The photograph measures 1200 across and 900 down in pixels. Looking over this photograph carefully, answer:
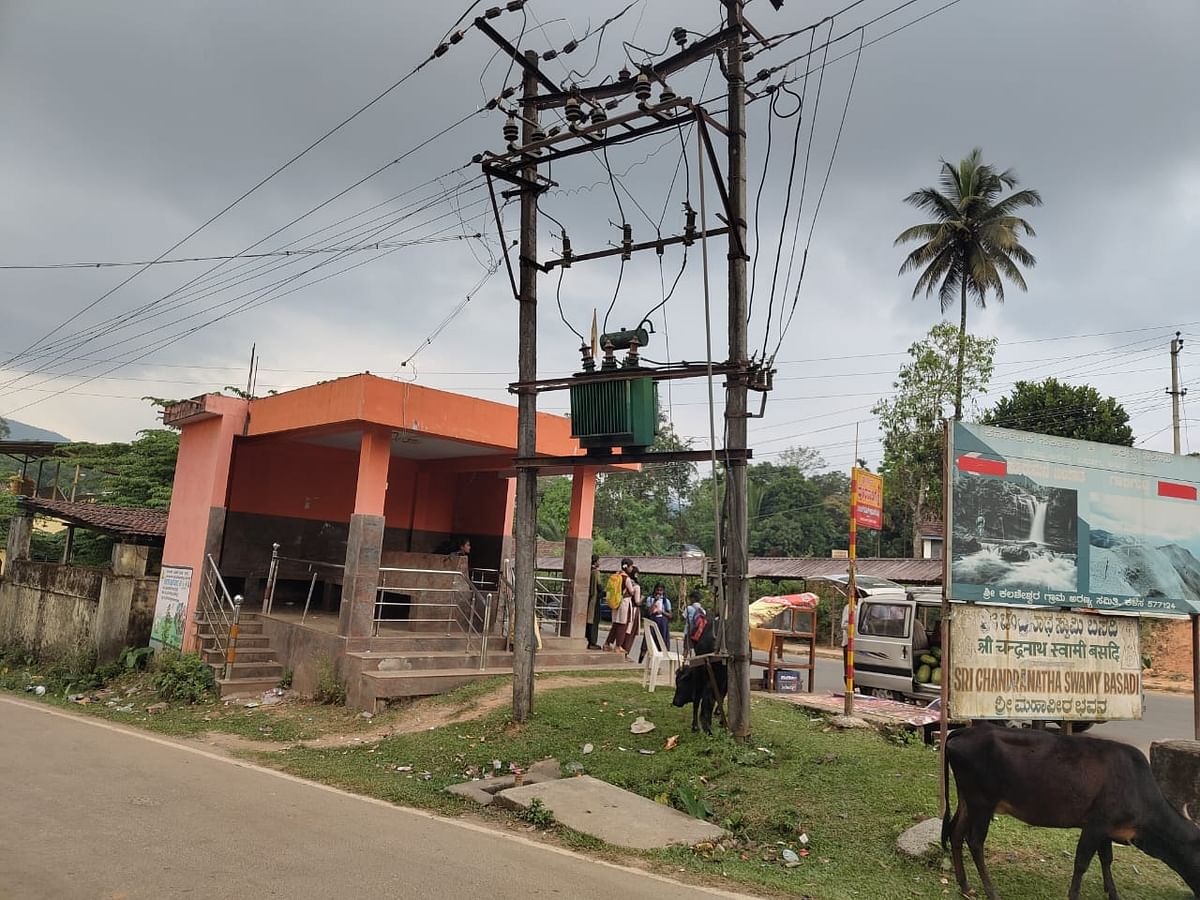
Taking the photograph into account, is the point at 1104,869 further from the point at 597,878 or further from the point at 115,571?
the point at 115,571

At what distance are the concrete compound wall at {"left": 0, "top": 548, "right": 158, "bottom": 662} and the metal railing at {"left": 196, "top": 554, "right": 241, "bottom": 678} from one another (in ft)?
7.52

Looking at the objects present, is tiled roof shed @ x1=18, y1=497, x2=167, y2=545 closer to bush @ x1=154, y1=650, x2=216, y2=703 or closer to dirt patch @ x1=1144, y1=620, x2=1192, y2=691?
bush @ x1=154, y1=650, x2=216, y2=703

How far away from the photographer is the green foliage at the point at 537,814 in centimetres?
702

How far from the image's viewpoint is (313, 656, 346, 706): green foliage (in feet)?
39.3

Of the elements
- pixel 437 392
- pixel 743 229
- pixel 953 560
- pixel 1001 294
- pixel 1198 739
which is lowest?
pixel 1198 739

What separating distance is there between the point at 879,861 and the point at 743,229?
6334 mm

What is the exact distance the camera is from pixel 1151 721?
49.0 feet

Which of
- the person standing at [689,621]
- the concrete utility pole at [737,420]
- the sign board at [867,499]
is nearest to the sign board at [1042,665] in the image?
the concrete utility pole at [737,420]

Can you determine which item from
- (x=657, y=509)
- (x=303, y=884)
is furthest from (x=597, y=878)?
(x=657, y=509)

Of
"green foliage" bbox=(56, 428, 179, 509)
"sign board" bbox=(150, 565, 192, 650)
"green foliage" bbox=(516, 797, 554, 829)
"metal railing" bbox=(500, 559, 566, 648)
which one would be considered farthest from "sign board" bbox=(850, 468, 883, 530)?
"green foliage" bbox=(56, 428, 179, 509)

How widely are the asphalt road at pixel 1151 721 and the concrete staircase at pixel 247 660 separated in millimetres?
10571

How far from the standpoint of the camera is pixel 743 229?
9242 millimetres

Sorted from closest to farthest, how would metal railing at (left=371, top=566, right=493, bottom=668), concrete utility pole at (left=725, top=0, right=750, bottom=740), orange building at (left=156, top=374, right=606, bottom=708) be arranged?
concrete utility pole at (left=725, top=0, right=750, bottom=740) < orange building at (left=156, top=374, right=606, bottom=708) < metal railing at (left=371, top=566, right=493, bottom=668)

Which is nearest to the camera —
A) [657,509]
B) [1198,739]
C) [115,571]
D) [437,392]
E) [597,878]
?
[597,878]
